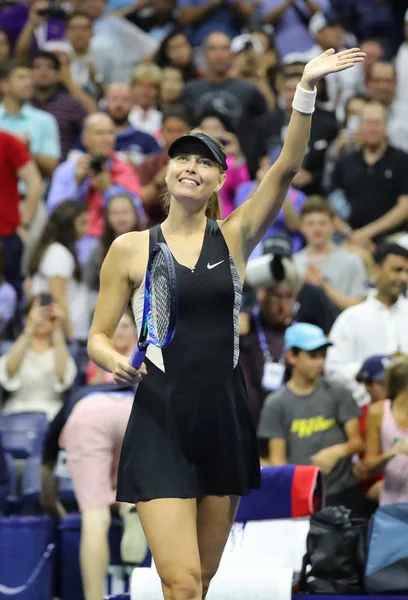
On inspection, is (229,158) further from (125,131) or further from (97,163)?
(125,131)

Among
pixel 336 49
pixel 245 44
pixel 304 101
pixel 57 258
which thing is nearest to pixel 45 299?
pixel 57 258

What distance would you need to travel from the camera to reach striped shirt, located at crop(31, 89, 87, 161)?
11523 millimetres

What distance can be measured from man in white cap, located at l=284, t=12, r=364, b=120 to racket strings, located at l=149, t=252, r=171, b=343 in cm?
802

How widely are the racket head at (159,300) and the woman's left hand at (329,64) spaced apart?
0.72m

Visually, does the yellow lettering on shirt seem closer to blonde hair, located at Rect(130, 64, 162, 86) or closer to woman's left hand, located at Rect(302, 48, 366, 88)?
woman's left hand, located at Rect(302, 48, 366, 88)

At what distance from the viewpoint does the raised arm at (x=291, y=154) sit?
4145 millimetres

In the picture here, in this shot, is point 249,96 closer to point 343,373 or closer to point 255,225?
point 343,373

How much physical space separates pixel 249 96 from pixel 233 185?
1.52 meters

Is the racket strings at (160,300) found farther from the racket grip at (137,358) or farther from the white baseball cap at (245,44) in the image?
the white baseball cap at (245,44)

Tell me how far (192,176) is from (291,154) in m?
0.32

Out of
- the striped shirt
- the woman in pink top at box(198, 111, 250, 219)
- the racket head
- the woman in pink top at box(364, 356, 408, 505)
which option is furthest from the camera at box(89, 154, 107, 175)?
the racket head

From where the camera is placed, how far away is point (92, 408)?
692 cm

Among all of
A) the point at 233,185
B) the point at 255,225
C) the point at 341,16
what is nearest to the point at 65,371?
the point at 233,185

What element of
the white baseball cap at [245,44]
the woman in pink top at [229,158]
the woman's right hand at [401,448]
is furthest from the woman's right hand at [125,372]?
the white baseball cap at [245,44]
